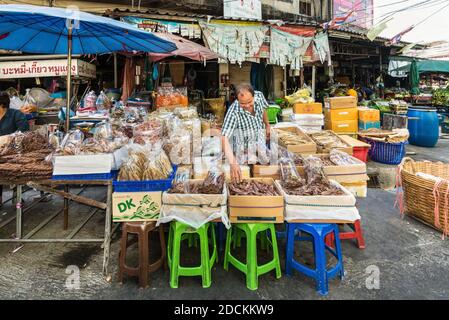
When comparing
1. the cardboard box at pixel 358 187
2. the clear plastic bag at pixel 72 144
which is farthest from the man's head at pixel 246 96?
the clear plastic bag at pixel 72 144

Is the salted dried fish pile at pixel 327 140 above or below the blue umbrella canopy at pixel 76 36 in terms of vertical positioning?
below

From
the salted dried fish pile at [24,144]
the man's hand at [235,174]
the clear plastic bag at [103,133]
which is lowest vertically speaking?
the man's hand at [235,174]

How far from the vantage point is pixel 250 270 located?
9.16 feet

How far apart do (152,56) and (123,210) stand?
5.24 meters

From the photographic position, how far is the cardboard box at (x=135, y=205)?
2.88 m

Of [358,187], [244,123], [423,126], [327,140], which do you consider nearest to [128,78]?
[244,123]

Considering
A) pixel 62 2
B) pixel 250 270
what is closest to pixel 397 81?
pixel 62 2

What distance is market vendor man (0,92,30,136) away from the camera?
4812mm

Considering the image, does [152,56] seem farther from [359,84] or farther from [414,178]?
[359,84]

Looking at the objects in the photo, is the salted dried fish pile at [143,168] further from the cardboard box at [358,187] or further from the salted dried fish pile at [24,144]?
the cardboard box at [358,187]

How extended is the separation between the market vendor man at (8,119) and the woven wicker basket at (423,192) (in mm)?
6170

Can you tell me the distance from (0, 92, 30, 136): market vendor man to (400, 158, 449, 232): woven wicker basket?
6170 mm
